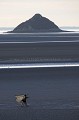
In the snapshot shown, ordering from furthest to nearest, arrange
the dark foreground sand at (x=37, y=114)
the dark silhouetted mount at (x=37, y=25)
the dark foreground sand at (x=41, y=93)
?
1. the dark silhouetted mount at (x=37, y=25)
2. the dark foreground sand at (x=41, y=93)
3. the dark foreground sand at (x=37, y=114)

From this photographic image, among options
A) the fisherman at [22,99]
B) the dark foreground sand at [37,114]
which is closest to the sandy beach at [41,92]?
the dark foreground sand at [37,114]

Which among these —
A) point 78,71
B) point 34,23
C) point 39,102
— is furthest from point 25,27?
point 39,102

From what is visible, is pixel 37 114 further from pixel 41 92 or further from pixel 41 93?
pixel 41 92

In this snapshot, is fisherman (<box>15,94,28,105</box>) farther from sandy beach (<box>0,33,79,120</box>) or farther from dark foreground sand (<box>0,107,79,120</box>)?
dark foreground sand (<box>0,107,79,120</box>)

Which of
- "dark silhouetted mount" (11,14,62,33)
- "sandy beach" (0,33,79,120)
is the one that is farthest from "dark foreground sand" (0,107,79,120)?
"dark silhouetted mount" (11,14,62,33)

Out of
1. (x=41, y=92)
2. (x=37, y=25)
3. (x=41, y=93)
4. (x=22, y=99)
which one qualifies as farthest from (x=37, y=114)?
(x=37, y=25)

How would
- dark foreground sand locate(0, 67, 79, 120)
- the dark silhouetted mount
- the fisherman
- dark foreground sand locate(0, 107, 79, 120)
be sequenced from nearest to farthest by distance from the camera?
1. dark foreground sand locate(0, 107, 79, 120)
2. dark foreground sand locate(0, 67, 79, 120)
3. the fisherman
4. the dark silhouetted mount

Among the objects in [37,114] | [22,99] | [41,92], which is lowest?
[41,92]

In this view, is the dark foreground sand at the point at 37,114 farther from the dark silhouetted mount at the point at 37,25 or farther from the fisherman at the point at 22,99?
the dark silhouetted mount at the point at 37,25

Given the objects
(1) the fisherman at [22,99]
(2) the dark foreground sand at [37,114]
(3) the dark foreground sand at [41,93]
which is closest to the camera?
(2) the dark foreground sand at [37,114]

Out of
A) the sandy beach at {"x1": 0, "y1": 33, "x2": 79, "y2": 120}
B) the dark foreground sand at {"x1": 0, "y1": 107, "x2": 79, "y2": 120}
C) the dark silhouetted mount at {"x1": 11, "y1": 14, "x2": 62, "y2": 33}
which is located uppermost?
the dark foreground sand at {"x1": 0, "y1": 107, "x2": 79, "y2": 120}

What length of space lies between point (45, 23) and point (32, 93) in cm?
15238

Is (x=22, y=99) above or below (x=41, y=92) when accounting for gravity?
above

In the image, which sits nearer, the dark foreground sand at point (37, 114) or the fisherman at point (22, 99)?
the dark foreground sand at point (37, 114)
